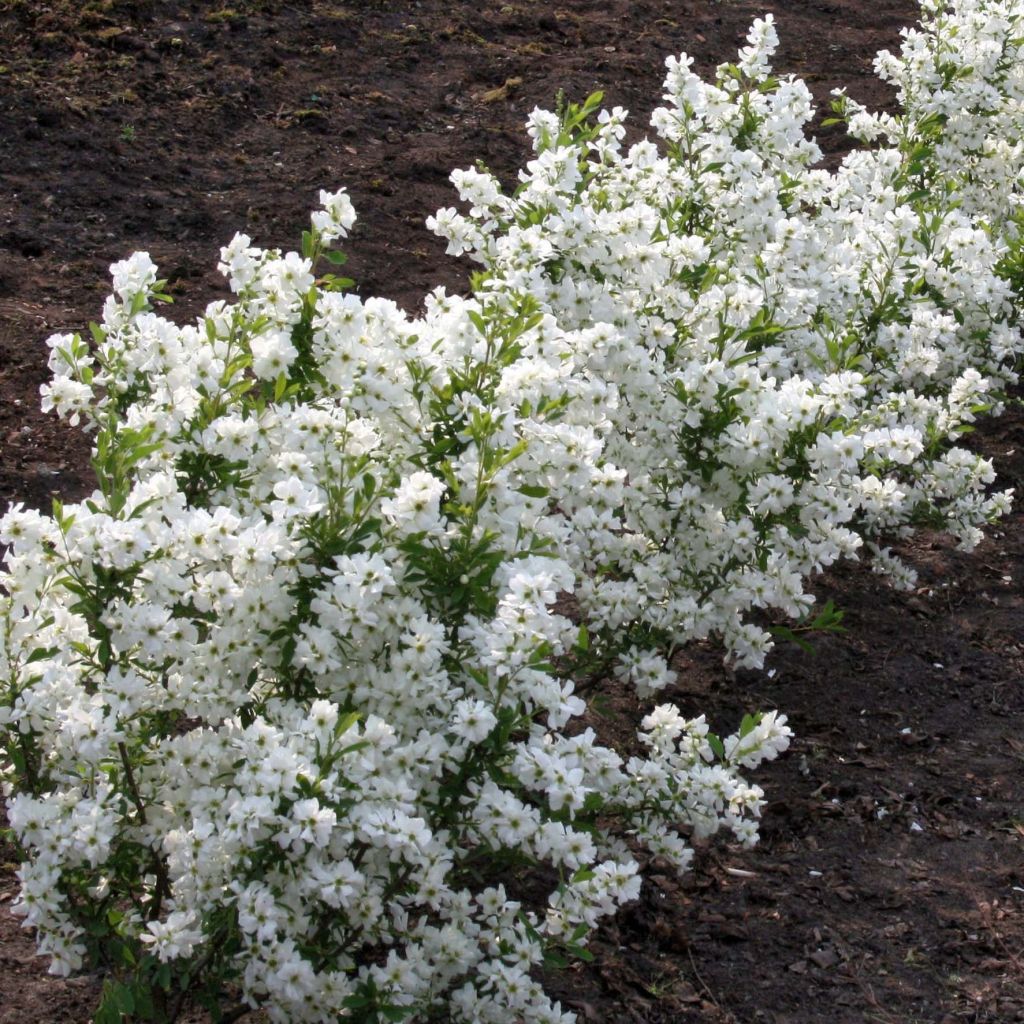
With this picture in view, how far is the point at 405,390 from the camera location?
3104 mm

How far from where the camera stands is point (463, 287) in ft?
21.5

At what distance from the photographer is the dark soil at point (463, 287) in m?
3.74

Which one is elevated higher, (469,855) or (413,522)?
(413,522)

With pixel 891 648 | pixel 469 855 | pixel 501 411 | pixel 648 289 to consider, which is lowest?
pixel 469 855

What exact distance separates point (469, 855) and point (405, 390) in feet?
3.43

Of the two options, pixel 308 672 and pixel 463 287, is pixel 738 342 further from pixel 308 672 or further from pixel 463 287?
pixel 463 287

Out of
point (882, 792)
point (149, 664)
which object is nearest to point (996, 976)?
point (882, 792)

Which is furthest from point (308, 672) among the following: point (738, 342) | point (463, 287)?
point (463, 287)

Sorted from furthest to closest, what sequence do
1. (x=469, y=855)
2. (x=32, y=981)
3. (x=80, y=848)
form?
Result: (x=32, y=981)
(x=469, y=855)
(x=80, y=848)

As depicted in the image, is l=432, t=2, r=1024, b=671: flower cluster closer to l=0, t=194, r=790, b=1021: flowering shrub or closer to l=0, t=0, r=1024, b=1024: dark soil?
l=0, t=194, r=790, b=1021: flowering shrub

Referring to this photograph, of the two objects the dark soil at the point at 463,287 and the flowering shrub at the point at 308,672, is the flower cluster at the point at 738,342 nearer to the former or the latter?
the flowering shrub at the point at 308,672

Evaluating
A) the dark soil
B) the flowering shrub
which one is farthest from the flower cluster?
the dark soil

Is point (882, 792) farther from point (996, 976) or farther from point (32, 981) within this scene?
point (32, 981)

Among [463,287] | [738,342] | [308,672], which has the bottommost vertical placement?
[308,672]
